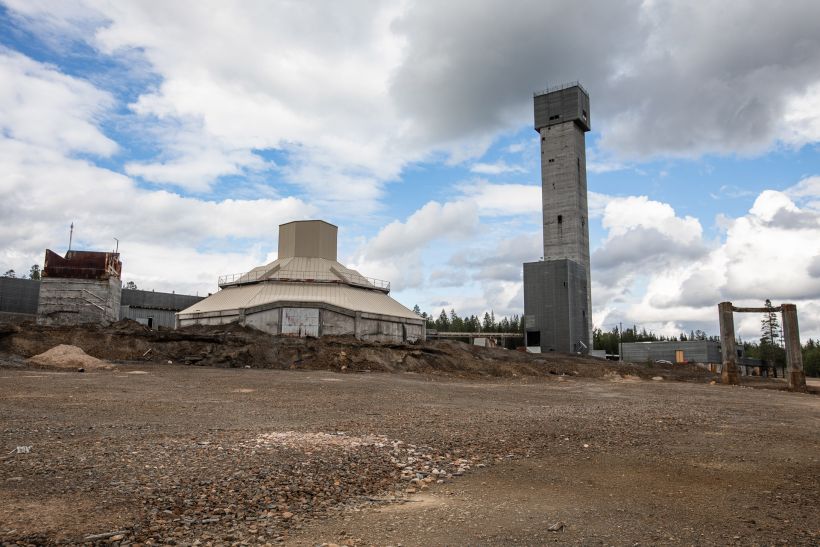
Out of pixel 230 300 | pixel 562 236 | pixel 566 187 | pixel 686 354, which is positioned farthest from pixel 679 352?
pixel 230 300

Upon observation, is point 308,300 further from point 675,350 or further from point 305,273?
point 675,350

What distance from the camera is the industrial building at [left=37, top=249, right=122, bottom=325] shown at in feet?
176

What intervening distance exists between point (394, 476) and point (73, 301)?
55511 mm

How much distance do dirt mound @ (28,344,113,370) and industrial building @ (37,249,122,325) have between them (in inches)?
896

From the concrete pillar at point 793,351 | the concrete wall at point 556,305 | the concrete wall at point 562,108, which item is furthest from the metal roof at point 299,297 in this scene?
the concrete wall at point 562,108

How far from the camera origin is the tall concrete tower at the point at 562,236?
8269 cm

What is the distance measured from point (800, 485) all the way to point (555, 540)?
17.3 ft

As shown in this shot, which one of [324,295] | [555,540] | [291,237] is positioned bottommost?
[555,540]

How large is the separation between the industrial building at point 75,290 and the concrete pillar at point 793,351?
191ft

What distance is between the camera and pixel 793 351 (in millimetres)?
40156

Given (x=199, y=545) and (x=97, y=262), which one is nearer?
(x=199, y=545)

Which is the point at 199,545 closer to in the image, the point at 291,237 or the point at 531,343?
the point at 291,237

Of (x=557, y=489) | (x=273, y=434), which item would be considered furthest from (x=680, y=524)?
(x=273, y=434)

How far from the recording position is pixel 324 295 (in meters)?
55.9
